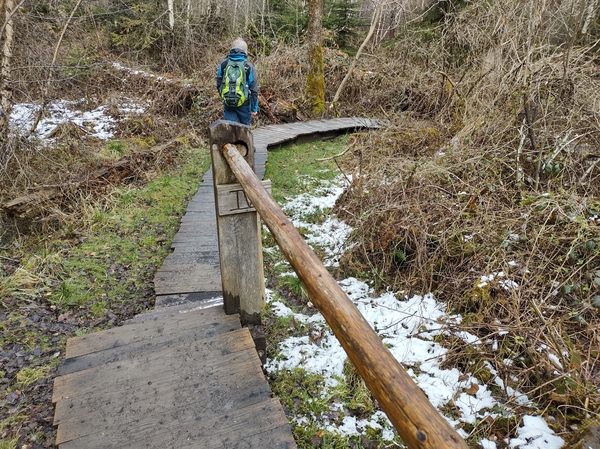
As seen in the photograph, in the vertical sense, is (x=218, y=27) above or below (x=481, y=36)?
above

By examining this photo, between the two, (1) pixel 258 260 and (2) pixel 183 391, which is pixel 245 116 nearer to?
(1) pixel 258 260

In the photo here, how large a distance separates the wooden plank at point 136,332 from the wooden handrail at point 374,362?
4.19 feet

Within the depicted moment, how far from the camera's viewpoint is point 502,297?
3.21m

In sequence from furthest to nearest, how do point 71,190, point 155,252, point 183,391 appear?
point 71,190
point 155,252
point 183,391

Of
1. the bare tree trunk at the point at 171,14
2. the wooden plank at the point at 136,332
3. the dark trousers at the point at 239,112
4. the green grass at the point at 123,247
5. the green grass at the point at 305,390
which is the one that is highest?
the bare tree trunk at the point at 171,14

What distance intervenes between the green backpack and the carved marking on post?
454cm

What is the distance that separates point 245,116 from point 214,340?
17.7 ft

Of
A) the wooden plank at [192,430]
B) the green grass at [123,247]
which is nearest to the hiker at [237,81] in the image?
the green grass at [123,247]

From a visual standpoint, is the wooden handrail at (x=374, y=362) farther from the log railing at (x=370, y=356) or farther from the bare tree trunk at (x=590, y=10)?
the bare tree trunk at (x=590, y=10)

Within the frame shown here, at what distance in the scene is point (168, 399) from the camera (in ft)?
6.70

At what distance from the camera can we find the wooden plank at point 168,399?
6.21 feet

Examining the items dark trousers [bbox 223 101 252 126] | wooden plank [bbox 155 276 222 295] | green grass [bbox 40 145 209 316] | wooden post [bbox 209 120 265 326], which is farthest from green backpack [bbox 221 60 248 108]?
wooden post [bbox 209 120 265 326]

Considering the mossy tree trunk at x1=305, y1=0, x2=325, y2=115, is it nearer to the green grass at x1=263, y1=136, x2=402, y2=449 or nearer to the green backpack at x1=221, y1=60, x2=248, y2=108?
the green backpack at x1=221, y1=60, x2=248, y2=108

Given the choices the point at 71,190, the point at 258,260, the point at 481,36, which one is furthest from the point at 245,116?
the point at 258,260
